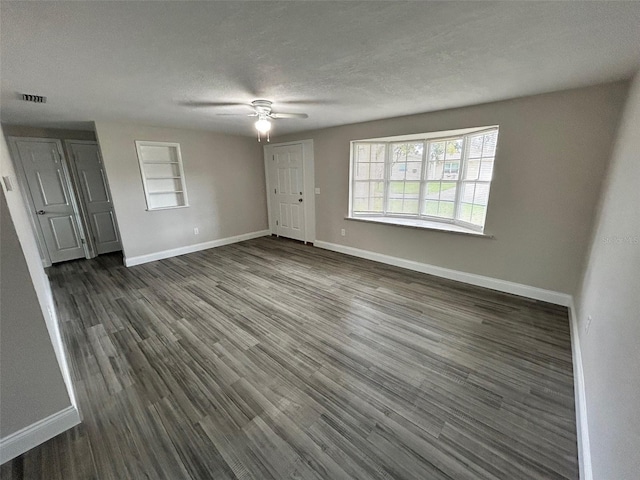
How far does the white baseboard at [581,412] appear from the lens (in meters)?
1.27

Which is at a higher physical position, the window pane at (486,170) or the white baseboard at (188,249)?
the window pane at (486,170)

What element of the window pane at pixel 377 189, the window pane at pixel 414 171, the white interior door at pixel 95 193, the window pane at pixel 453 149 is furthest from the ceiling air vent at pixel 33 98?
the window pane at pixel 453 149

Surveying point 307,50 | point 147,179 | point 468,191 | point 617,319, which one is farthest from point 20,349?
point 468,191

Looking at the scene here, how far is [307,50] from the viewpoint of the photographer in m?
1.65

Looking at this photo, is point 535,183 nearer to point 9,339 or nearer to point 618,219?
point 618,219

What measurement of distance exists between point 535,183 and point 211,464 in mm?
3727

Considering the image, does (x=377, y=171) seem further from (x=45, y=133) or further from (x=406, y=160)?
(x=45, y=133)

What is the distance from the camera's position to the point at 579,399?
1.65 meters

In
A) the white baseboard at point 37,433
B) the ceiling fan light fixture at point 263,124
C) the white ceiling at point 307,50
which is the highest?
the white ceiling at point 307,50

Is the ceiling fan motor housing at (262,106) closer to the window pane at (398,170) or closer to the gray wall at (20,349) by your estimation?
the gray wall at (20,349)

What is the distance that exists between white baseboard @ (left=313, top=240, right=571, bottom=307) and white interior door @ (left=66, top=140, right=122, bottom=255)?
448cm

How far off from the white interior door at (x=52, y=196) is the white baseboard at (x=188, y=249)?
127 centimetres

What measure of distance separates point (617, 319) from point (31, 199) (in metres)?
6.82

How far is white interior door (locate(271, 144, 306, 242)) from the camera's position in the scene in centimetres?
526
